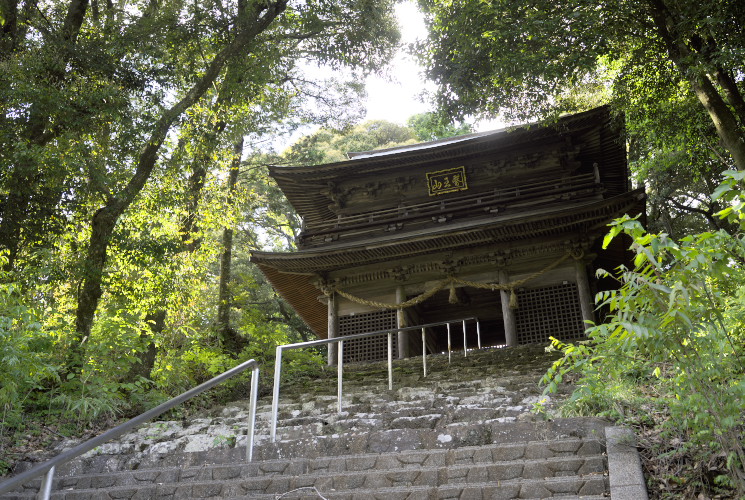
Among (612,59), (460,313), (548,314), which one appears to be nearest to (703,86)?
(612,59)

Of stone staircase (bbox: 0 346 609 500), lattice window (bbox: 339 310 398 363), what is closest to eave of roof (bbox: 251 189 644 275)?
lattice window (bbox: 339 310 398 363)

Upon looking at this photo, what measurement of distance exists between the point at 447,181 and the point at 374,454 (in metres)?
10.7

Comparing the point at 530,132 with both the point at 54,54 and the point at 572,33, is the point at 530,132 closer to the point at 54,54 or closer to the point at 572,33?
the point at 572,33

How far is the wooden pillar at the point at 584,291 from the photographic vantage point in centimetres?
1246

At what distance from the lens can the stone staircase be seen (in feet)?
14.5

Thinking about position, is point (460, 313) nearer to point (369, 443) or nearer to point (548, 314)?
point (548, 314)

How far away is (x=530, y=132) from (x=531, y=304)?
3932mm

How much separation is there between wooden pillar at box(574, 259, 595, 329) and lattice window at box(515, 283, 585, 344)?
1.10 ft

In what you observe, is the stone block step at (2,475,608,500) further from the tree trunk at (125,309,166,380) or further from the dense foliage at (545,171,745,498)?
the tree trunk at (125,309,166,380)

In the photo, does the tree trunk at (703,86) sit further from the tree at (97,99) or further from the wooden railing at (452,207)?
the tree at (97,99)

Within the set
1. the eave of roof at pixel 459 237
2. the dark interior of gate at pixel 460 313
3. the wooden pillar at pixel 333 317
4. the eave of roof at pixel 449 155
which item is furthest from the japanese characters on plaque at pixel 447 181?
the wooden pillar at pixel 333 317

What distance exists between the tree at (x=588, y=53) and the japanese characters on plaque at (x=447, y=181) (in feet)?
8.75

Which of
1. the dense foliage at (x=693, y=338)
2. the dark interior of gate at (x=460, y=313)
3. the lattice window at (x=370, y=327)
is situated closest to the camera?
the dense foliage at (x=693, y=338)

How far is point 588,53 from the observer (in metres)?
9.96
